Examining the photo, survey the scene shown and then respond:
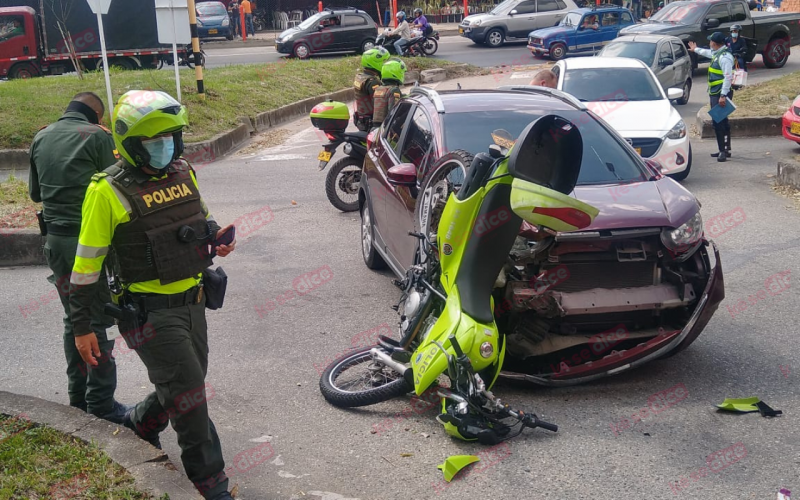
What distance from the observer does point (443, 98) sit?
7.26 metres

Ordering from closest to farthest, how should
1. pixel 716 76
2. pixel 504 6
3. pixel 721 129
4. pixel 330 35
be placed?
1. pixel 716 76
2. pixel 721 129
3. pixel 330 35
4. pixel 504 6

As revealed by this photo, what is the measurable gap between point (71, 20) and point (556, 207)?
24444mm

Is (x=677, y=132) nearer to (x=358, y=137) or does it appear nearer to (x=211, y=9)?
(x=358, y=137)

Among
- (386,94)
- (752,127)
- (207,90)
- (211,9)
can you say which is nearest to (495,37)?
(211,9)

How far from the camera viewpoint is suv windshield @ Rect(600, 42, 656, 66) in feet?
56.2

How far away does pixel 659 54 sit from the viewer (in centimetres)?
1725

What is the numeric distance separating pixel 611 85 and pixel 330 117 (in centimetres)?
443

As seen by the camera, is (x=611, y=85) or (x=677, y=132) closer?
(x=677, y=132)

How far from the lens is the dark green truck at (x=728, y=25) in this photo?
22.0 meters

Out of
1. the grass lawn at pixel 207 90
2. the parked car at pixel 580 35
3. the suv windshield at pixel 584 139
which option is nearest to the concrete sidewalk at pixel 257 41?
the parked car at pixel 580 35

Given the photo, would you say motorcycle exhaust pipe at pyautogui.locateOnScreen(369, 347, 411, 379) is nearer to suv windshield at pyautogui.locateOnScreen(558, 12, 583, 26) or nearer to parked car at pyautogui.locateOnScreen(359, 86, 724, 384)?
parked car at pyautogui.locateOnScreen(359, 86, 724, 384)

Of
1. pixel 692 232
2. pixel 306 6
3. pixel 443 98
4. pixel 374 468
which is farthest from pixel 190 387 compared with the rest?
pixel 306 6

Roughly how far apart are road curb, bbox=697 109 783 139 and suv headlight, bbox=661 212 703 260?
412 inches

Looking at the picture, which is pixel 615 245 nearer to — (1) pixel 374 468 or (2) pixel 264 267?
(1) pixel 374 468
